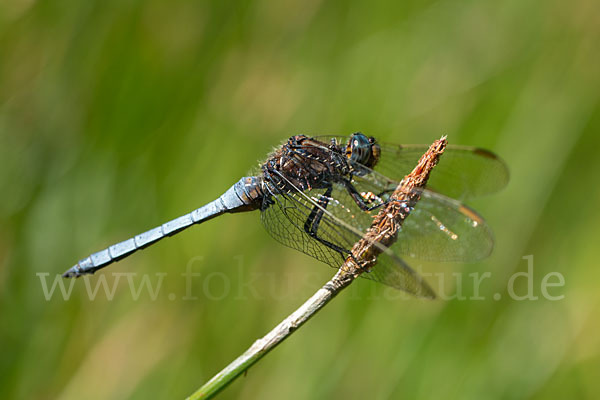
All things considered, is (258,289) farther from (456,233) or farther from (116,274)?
(456,233)

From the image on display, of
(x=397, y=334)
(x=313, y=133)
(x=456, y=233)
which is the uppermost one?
(x=313, y=133)

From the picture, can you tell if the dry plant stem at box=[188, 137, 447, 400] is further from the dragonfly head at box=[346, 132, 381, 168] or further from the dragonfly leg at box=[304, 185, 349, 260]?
the dragonfly head at box=[346, 132, 381, 168]

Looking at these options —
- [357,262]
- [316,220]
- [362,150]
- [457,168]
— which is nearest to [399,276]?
[357,262]

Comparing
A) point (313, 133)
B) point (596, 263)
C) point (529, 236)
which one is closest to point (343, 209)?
point (313, 133)

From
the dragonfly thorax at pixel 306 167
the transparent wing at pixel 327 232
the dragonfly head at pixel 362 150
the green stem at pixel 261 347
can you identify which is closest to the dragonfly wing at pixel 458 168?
the dragonfly head at pixel 362 150

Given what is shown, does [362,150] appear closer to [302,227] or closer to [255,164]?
[302,227]

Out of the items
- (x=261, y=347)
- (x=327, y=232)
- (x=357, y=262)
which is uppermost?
(x=327, y=232)

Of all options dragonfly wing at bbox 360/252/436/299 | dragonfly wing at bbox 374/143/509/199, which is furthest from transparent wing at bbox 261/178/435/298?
dragonfly wing at bbox 374/143/509/199
